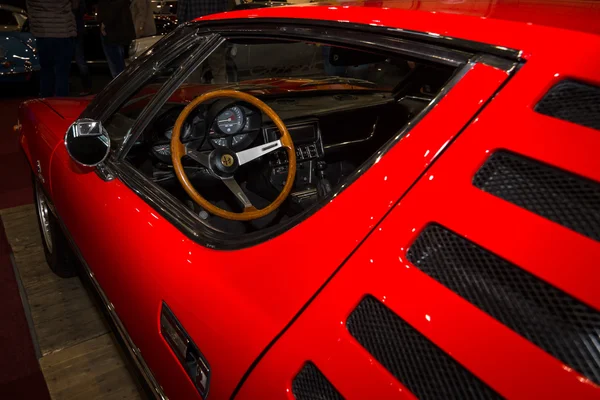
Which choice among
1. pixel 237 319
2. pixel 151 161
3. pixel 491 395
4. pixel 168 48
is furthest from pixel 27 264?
pixel 491 395

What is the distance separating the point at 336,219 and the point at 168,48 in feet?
3.55

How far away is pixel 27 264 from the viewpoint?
102 inches

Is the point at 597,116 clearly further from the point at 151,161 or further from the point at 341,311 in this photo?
the point at 151,161

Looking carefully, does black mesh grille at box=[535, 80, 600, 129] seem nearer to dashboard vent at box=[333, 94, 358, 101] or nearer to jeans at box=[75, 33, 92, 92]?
dashboard vent at box=[333, 94, 358, 101]

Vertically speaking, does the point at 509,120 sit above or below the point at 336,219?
above

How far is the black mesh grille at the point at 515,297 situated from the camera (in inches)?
19.6

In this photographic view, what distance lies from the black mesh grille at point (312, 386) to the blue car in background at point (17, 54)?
6.71 meters

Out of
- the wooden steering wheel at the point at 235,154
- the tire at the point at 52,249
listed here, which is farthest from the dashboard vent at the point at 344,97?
the tire at the point at 52,249

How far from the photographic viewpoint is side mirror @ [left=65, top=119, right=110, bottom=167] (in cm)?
138

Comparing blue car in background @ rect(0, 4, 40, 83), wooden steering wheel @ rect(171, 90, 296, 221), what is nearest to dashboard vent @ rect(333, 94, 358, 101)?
wooden steering wheel @ rect(171, 90, 296, 221)

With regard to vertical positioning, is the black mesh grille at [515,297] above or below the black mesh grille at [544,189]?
below

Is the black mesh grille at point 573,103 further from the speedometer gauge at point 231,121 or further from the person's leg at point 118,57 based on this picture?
the person's leg at point 118,57

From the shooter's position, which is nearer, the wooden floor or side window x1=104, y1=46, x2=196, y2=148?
side window x1=104, y1=46, x2=196, y2=148

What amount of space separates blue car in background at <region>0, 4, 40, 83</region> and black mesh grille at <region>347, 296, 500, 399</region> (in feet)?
→ 22.2
